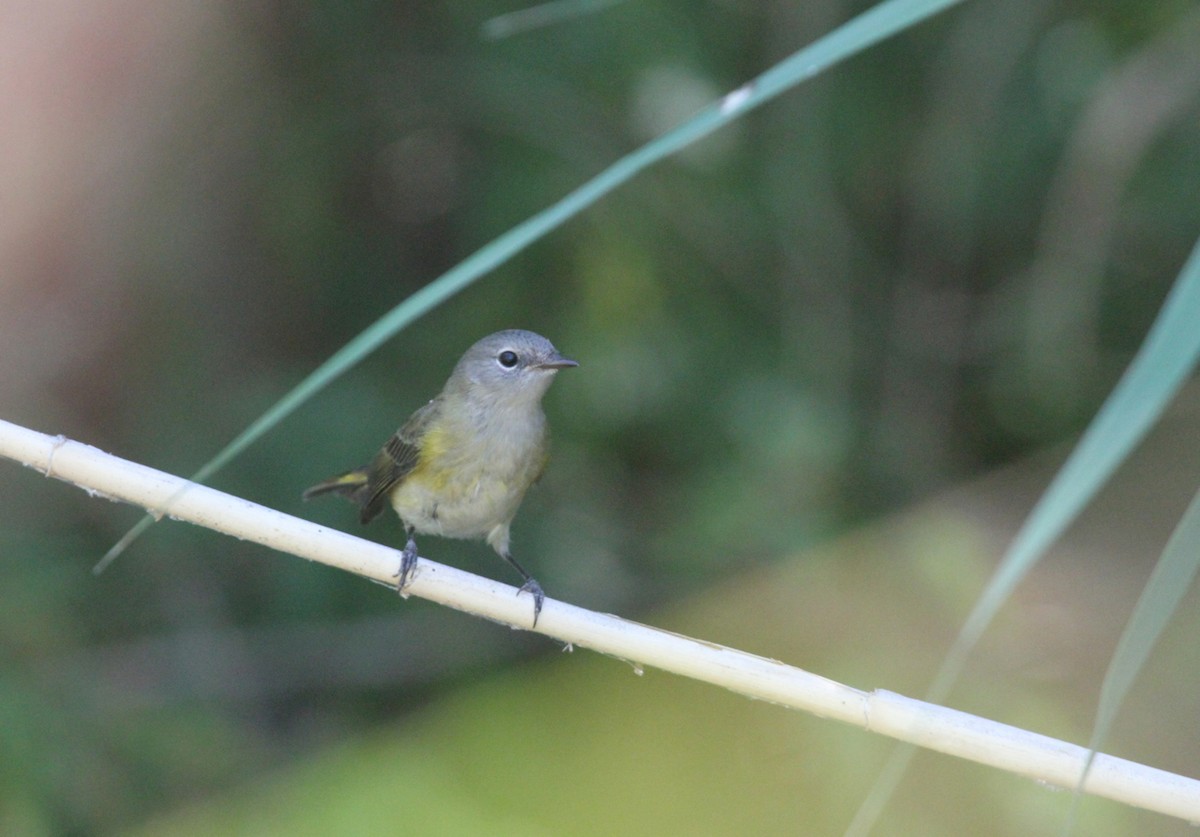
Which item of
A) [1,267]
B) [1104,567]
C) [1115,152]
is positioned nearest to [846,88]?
[1115,152]

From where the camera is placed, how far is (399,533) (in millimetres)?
4398

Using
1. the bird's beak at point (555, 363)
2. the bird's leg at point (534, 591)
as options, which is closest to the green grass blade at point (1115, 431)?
the bird's leg at point (534, 591)

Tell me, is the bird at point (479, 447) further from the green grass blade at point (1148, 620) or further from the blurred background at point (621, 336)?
the green grass blade at point (1148, 620)

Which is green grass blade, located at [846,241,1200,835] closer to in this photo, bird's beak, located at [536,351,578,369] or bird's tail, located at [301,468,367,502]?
bird's beak, located at [536,351,578,369]

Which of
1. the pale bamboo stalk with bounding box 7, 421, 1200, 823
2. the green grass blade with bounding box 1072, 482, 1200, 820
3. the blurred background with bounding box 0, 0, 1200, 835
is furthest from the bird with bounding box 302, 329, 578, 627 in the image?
the green grass blade with bounding box 1072, 482, 1200, 820

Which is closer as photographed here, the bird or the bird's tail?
the bird

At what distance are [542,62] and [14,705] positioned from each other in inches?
111

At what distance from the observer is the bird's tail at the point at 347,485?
3922mm

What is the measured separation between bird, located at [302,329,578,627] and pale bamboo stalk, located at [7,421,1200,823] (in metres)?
1.37

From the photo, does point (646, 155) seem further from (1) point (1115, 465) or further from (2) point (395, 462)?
(2) point (395, 462)

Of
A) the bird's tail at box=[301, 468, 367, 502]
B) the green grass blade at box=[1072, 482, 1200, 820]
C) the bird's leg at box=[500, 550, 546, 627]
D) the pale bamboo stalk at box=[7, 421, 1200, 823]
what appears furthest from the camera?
the bird's tail at box=[301, 468, 367, 502]

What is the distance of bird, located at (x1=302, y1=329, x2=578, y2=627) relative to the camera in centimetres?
339

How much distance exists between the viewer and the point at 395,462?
3594 millimetres

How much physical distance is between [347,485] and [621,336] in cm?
108
